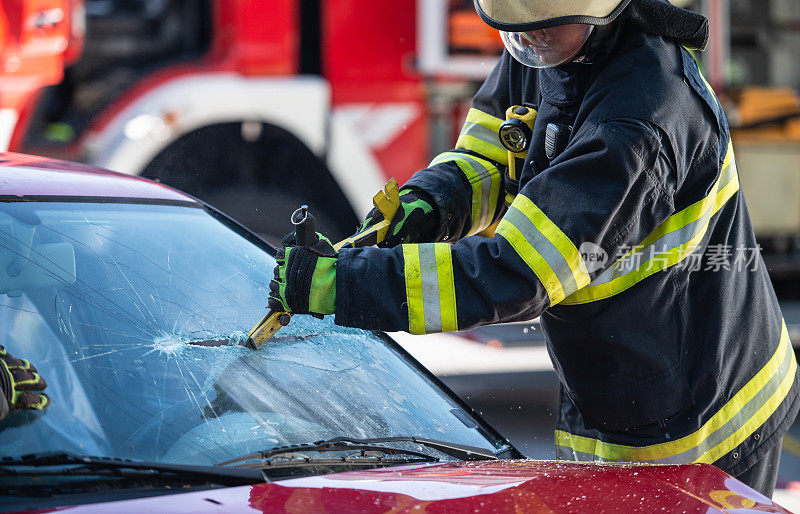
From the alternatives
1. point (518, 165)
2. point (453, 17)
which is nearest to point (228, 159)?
point (453, 17)

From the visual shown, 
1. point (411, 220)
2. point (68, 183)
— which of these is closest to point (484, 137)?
point (411, 220)

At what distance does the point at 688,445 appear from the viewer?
2.16 meters

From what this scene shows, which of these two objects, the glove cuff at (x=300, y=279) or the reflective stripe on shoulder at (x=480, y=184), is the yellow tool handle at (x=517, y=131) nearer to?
the reflective stripe on shoulder at (x=480, y=184)

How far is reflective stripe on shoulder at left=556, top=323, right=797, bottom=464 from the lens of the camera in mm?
2164

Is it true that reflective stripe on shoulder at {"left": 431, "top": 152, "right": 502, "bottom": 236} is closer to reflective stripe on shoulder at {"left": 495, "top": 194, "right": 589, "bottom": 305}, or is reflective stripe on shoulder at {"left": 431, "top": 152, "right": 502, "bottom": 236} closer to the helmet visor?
the helmet visor

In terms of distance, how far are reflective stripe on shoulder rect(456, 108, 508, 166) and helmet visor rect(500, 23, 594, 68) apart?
1.26ft

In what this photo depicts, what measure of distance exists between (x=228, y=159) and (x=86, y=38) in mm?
941

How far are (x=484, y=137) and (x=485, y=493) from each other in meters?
1.26

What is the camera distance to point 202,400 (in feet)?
5.89

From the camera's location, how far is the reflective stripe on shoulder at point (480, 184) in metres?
2.52

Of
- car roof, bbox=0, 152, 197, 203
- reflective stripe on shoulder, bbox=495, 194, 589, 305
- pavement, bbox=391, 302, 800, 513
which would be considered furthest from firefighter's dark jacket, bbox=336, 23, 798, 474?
pavement, bbox=391, 302, 800, 513

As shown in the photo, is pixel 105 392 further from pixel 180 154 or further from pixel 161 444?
pixel 180 154

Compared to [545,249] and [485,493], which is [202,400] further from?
[545,249]

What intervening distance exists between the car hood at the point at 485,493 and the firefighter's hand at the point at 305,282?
0.35m
